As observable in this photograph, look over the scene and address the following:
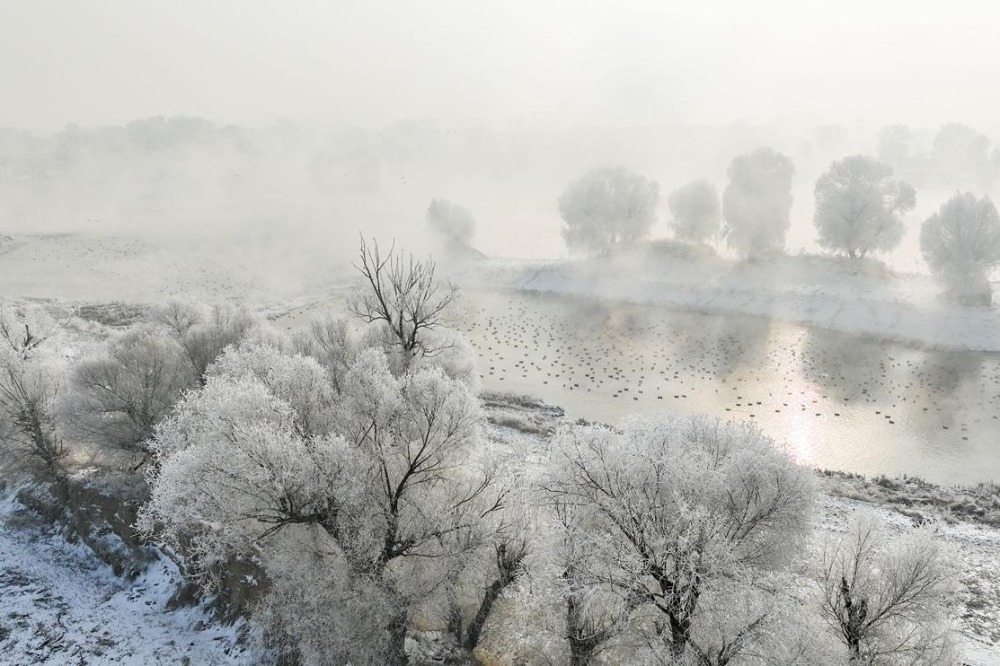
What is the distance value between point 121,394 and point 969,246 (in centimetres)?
6683

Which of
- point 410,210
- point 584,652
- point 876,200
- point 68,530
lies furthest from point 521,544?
point 410,210

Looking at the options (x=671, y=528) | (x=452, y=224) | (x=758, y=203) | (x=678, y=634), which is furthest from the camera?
(x=452, y=224)

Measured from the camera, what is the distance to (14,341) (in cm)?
3186

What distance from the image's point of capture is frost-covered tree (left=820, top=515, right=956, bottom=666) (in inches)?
512

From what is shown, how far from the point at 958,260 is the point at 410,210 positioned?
80773mm

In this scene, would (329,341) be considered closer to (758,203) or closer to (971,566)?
(971,566)

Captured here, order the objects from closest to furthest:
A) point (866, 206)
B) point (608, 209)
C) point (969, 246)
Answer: point (969, 246)
point (866, 206)
point (608, 209)

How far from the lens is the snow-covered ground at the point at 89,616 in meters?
17.6

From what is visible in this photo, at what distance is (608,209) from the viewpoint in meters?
71.4

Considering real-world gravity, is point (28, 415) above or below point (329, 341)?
below

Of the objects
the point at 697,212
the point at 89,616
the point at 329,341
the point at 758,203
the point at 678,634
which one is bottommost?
the point at 89,616

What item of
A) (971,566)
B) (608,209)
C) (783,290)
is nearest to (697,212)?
(608,209)

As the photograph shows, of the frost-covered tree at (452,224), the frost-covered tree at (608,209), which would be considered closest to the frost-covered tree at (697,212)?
the frost-covered tree at (608,209)

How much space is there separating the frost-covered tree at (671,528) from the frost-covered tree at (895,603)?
1465 millimetres
